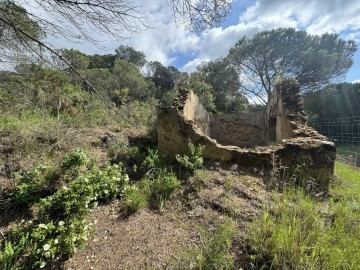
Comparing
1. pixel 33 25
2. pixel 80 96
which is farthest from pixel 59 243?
pixel 80 96

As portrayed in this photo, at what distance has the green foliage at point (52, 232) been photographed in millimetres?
2463

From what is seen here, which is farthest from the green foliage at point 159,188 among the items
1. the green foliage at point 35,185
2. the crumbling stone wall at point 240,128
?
the crumbling stone wall at point 240,128

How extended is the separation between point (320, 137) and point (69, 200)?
5.21 metres

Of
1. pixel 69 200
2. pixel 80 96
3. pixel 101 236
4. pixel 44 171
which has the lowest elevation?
pixel 101 236

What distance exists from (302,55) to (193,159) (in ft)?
62.8

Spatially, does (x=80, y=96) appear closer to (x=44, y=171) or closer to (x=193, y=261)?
(x=44, y=171)

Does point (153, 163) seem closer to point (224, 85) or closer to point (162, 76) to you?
point (224, 85)

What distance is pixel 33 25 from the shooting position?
2930 millimetres

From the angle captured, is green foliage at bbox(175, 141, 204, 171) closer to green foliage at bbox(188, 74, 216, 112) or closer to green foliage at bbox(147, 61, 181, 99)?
green foliage at bbox(188, 74, 216, 112)

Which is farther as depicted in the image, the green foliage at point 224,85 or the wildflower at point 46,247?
the green foliage at point 224,85

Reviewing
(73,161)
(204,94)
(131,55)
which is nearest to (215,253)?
(73,161)

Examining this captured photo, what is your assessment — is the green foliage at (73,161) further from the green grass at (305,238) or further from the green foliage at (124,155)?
the green grass at (305,238)

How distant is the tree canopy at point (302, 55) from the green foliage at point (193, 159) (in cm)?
1675

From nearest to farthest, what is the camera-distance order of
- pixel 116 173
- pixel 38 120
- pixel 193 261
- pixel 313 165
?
pixel 193 261
pixel 116 173
pixel 313 165
pixel 38 120
